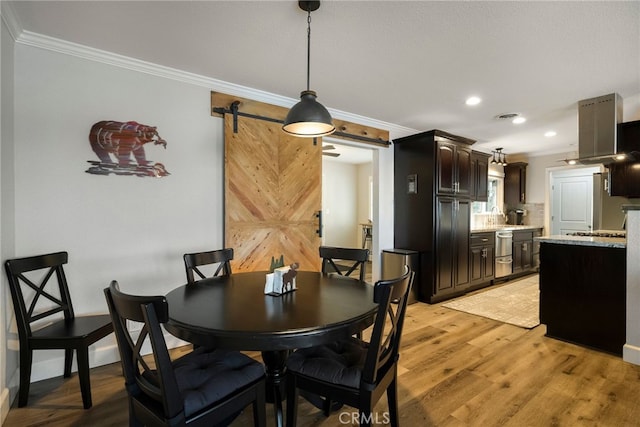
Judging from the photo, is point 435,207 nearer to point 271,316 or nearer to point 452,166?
point 452,166

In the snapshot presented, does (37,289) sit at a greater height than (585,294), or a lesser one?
greater

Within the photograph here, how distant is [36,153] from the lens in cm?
227

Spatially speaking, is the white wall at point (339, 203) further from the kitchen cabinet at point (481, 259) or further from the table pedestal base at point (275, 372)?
the table pedestal base at point (275, 372)

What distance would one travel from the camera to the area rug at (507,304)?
361 cm

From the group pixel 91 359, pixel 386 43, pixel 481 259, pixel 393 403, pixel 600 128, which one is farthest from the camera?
pixel 481 259

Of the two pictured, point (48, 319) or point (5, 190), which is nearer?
point (5, 190)

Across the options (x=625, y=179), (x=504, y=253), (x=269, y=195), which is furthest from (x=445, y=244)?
(x=269, y=195)

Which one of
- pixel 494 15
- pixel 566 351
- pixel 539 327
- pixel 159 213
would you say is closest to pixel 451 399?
pixel 566 351

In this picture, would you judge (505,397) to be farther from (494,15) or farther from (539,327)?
(494,15)

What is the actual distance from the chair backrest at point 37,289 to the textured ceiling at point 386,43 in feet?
5.16

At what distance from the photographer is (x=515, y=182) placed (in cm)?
658

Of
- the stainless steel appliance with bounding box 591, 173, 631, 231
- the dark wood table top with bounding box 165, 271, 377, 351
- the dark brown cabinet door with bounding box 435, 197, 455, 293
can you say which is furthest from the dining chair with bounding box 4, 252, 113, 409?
the stainless steel appliance with bounding box 591, 173, 631, 231

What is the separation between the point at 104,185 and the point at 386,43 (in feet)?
7.90

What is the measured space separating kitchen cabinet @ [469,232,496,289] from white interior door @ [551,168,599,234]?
2.34m
